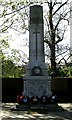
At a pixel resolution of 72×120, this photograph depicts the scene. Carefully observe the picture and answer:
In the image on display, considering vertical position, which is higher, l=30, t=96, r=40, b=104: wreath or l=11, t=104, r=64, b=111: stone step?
l=30, t=96, r=40, b=104: wreath

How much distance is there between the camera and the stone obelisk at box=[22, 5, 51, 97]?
483 inches

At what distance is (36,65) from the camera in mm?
12594

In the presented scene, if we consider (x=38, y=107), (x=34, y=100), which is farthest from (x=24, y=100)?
(x=38, y=107)

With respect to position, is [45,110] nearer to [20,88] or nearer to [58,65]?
[20,88]

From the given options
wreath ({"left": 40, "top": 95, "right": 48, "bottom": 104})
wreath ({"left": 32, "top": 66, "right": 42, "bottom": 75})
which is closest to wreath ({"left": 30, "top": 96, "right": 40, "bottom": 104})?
wreath ({"left": 40, "top": 95, "right": 48, "bottom": 104})

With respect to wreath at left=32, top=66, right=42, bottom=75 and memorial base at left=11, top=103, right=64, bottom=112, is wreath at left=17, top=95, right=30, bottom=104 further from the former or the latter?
wreath at left=32, top=66, right=42, bottom=75

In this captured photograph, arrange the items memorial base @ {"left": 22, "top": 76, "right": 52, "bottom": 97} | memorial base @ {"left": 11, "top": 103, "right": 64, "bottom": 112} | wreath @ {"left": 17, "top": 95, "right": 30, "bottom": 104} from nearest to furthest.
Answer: memorial base @ {"left": 11, "top": 103, "right": 64, "bottom": 112} → wreath @ {"left": 17, "top": 95, "right": 30, "bottom": 104} → memorial base @ {"left": 22, "top": 76, "right": 52, "bottom": 97}

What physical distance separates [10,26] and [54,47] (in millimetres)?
5783

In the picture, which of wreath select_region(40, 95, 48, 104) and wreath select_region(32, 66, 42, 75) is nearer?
wreath select_region(40, 95, 48, 104)

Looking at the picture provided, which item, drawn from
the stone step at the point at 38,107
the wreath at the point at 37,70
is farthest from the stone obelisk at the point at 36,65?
the stone step at the point at 38,107

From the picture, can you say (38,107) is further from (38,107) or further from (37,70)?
(37,70)

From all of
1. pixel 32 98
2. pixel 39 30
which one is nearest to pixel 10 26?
pixel 39 30

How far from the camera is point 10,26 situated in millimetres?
17875

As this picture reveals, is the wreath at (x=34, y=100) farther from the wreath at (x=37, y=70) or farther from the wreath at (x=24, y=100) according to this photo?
the wreath at (x=37, y=70)
